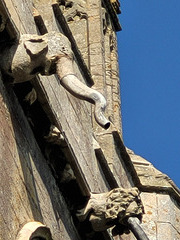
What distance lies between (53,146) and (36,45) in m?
1.14

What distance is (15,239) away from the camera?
1235 centimetres

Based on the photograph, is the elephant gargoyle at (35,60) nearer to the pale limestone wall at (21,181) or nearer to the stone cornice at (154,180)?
the pale limestone wall at (21,181)

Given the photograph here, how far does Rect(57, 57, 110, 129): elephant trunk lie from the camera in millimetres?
12410

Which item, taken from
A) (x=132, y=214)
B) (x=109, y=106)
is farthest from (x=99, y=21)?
(x=132, y=214)

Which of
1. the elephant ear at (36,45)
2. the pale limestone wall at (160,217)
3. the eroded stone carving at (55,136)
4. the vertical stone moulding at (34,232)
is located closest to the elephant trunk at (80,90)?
the elephant ear at (36,45)

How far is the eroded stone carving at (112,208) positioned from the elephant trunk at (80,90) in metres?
2.06

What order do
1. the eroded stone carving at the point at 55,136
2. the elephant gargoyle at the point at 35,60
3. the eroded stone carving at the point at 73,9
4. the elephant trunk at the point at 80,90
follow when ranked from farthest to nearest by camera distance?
the eroded stone carving at the point at 73,9 → the eroded stone carving at the point at 55,136 → the elephant gargoyle at the point at 35,60 → the elephant trunk at the point at 80,90

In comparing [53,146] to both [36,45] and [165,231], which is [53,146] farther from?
[165,231]

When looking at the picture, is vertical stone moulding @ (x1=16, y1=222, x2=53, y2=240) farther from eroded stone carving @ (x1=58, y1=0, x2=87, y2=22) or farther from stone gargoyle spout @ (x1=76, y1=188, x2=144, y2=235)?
eroded stone carving @ (x1=58, y1=0, x2=87, y2=22)

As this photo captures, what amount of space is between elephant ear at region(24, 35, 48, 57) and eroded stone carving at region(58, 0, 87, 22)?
297 inches

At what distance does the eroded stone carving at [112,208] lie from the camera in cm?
1478

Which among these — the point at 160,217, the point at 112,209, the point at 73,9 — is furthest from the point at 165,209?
the point at 112,209

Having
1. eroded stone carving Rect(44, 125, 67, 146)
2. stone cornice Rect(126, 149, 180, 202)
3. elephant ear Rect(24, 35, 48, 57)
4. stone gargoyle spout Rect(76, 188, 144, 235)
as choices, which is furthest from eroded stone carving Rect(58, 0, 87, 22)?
elephant ear Rect(24, 35, 48, 57)

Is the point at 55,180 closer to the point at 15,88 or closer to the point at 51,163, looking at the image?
the point at 51,163
